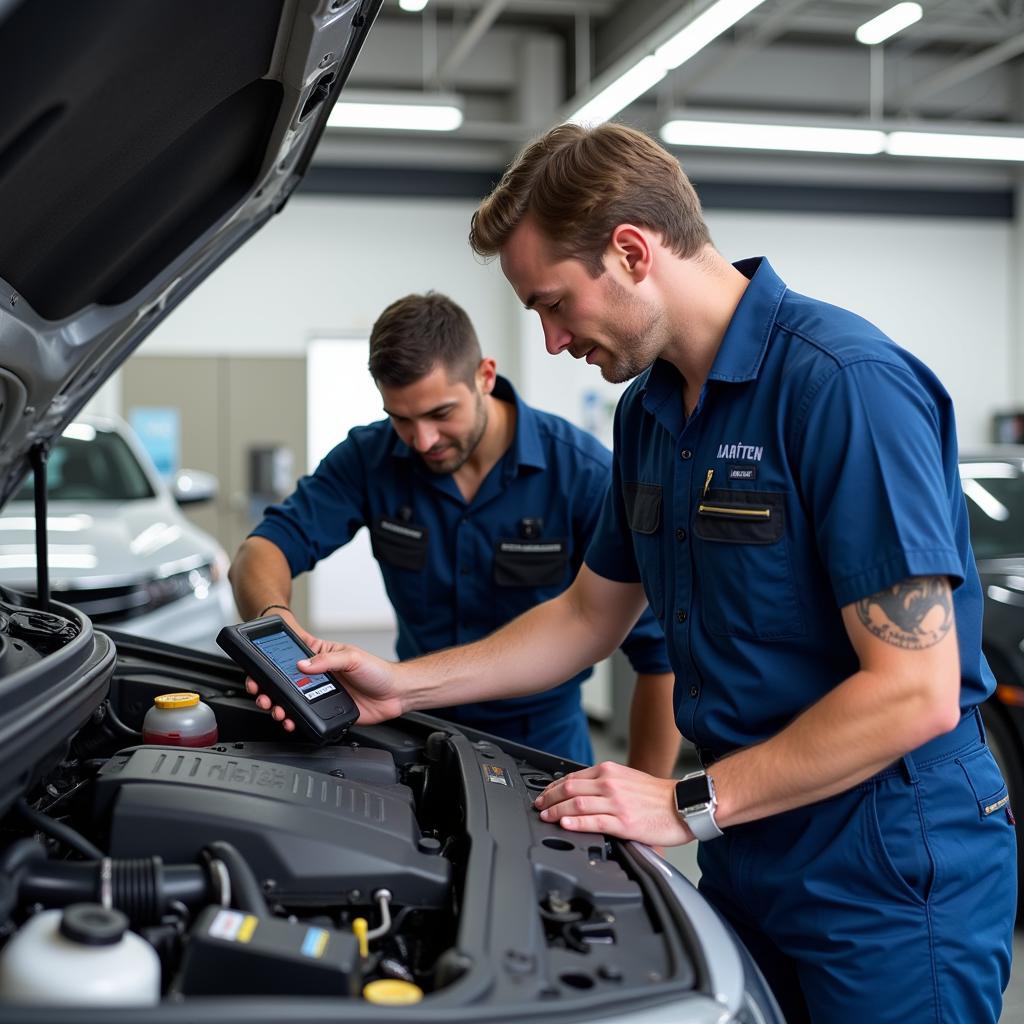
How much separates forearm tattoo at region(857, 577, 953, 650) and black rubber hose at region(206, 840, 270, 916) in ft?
2.11

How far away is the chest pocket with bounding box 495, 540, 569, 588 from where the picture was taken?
6.92 ft

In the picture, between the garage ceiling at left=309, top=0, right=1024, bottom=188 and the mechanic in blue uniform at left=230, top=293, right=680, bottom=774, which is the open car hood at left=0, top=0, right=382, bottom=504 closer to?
the mechanic in blue uniform at left=230, top=293, right=680, bottom=774

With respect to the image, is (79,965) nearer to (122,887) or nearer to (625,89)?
(122,887)

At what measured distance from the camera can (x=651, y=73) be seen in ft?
18.0

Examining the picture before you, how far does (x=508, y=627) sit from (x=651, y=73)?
4488mm

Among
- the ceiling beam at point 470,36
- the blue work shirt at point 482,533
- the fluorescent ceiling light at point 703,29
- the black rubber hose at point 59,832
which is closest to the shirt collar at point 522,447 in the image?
the blue work shirt at point 482,533

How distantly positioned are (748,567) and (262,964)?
0.69 metres

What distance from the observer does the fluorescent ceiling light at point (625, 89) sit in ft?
17.9

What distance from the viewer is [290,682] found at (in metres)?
1.44

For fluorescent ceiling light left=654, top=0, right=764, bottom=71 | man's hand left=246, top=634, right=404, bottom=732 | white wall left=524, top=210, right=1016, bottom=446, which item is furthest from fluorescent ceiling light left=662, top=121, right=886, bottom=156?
man's hand left=246, top=634, right=404, bottom=732

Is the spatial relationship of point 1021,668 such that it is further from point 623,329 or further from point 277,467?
point 277,467

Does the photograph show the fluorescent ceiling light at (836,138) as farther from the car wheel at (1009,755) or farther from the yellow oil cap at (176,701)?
the yellow oil cap at (176,701)

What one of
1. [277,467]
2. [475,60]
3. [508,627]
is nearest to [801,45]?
[475,60]

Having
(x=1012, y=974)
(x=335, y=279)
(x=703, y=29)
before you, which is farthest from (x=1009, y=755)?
(x=335, y=279)
